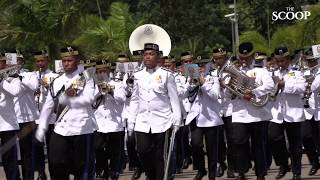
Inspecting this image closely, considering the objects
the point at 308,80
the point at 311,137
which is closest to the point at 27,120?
the point at 308,80

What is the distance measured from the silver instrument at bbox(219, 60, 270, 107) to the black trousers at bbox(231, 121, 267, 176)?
337mm

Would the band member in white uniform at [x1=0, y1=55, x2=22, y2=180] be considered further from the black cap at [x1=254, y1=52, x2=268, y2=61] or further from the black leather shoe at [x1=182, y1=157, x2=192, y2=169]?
the black leather shoe at [x1=182, y1=157, x2=192, y2=169]

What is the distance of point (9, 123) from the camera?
13141 mm

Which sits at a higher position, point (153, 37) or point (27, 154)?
point (153, 37)

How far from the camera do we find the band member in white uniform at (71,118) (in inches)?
449

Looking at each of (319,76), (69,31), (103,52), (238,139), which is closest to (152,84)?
(238,139)

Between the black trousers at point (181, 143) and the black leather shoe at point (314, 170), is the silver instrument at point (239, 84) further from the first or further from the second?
the black leather shoe at point (314, 170)

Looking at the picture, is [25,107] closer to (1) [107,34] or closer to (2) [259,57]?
(2) [259,57]

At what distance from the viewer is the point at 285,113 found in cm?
1508

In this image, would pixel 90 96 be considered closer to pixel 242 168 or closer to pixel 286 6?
pixel 242 168

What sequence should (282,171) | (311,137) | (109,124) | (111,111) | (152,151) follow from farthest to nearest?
1. (311,137)
2. (111,111)
3. (109,124)
4. (282,171)
5. (152,151)

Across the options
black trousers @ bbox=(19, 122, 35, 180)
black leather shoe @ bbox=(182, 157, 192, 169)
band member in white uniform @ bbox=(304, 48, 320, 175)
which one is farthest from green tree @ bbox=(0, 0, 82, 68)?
black trousers @ bbox=(19, 122, 35, 180)

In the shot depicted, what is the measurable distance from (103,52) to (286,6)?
56.5ft

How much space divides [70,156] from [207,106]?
12.2ft
